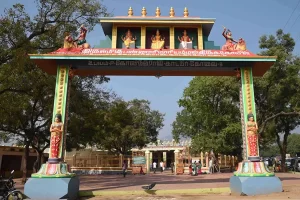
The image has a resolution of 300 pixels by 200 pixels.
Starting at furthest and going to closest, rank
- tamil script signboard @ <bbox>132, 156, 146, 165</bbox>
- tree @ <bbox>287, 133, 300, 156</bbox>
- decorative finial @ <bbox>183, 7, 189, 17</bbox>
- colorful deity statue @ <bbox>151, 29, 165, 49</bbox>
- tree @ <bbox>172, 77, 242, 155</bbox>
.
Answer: tree @ <bbox>287, 133, 300, 156</bbox>, tamil script signboard @ <bbox>132, 156, 146, 165</bbox>, tree @ <bbox>172, 77, 242, 155</bbox>, decorative finial @ <bbox>183, 7, 189, 17</bbox>, colorful deity statue @ <bbox>151, 29, 165, 49</bbox>

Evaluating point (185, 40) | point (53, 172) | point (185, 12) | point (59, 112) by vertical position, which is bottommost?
point (53, 172)

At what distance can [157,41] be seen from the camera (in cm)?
1088

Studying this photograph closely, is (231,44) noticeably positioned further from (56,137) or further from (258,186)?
(56,137)

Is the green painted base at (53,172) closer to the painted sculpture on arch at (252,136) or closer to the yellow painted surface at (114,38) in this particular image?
the yellow painted surface at (114,38)

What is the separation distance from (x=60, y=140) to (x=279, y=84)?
18.2 m

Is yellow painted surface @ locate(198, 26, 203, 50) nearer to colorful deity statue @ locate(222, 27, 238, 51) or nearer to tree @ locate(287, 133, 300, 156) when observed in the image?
colorful deity statue @ locate(222, 27, 238, 51)

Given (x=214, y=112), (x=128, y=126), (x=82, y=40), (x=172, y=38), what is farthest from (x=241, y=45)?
(x=128, y=126)

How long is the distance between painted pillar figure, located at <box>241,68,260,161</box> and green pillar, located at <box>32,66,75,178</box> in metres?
5.89

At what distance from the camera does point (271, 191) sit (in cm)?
882

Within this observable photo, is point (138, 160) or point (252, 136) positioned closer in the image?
point (252, 136)

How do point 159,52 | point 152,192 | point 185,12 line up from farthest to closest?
point 185,12
point 159,52
point 152,192

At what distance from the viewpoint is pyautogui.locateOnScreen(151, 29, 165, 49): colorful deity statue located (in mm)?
10805

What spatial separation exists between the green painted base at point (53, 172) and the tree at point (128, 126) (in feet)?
60.3

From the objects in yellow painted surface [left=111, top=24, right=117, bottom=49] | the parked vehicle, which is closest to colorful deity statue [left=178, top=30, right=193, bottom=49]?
yellow painted surface [left=111, top=24, right=117, bottom=49]
